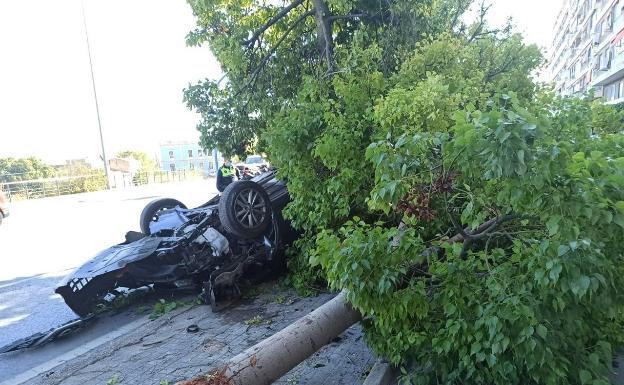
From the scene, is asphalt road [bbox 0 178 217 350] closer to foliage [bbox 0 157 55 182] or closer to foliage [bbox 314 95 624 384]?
foliage [bbox 314 95 624 384]

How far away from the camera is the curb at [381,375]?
3.32 m

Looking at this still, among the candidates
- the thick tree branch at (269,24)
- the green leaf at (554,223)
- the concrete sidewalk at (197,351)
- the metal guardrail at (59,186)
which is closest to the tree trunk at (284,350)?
the concrete sidewalk at (197,351)

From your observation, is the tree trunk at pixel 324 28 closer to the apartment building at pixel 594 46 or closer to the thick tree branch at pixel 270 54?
the thick tree branch at pixel 270 54

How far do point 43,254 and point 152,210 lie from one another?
13.3ft

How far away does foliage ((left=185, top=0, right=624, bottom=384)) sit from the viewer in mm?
1943

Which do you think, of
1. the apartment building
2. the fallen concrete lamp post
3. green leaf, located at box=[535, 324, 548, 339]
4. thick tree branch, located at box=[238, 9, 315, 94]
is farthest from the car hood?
the apartment building

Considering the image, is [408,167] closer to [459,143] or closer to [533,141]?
[459,143]

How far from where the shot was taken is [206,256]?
567 cm

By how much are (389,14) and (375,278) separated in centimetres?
529

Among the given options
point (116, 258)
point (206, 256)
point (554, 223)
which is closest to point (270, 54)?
point (206, 256)

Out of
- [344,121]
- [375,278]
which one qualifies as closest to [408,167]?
[375,278]

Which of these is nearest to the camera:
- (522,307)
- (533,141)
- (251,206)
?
(533,141)

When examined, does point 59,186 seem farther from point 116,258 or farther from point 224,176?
point 116,258

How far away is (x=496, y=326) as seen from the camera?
234cm
